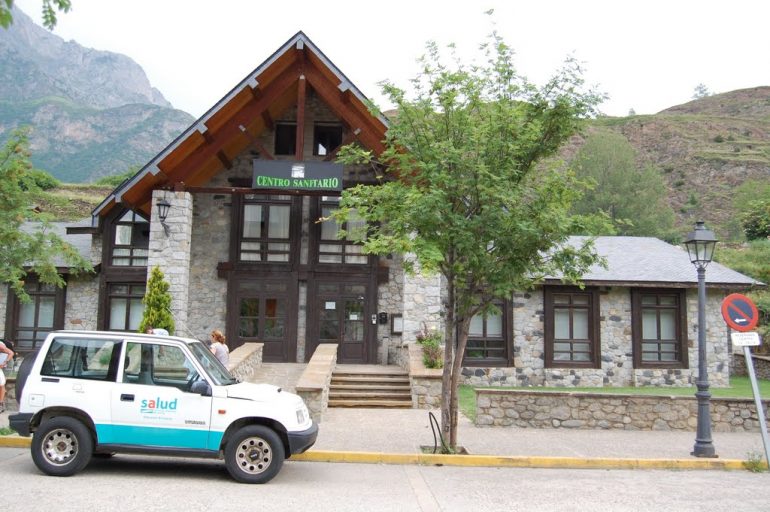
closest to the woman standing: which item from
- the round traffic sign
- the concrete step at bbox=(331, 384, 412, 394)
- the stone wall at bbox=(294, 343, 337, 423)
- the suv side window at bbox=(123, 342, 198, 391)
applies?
the stone wall at bbox=(294, 343, 337, 423)

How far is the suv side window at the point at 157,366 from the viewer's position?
309 inches

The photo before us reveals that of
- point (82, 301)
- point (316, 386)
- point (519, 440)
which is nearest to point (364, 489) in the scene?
point (519, 440)

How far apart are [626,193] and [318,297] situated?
36.5 m

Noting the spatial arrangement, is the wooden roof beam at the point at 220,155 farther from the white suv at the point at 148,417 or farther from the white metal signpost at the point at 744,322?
the white metal signpost at the point at 744,322

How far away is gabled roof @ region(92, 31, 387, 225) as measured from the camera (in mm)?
16438

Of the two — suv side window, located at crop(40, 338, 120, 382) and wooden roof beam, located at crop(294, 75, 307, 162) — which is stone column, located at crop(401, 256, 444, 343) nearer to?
wooden roof beam, located at crop(294, 75, 307, 162)

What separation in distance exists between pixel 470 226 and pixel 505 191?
0.74 m

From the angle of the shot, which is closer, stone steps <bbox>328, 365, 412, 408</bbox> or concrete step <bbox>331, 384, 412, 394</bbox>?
stone steps <bbox>328, 365, 412, 408</bbox>

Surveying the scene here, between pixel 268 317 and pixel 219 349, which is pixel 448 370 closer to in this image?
pixel 219 349

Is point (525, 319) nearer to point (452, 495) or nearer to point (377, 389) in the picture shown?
point (377, 389)

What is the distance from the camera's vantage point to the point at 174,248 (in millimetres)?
17016

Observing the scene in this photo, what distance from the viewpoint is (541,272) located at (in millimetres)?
10000

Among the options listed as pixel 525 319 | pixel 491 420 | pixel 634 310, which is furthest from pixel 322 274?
pixel 634 310

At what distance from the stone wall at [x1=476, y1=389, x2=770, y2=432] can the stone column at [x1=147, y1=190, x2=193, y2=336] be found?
909cm
